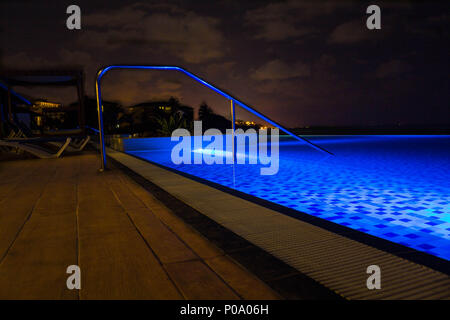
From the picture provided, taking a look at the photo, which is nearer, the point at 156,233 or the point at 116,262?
the point at 116,262

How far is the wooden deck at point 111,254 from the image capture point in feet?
4.59

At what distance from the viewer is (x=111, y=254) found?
72.4 inches

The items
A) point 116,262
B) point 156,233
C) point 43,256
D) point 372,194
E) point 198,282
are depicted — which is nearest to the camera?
point 198,282

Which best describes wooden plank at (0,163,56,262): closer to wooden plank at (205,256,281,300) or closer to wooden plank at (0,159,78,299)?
wooden plank at (0,159,78,299)

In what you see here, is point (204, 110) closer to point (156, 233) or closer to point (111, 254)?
point (156, 233)

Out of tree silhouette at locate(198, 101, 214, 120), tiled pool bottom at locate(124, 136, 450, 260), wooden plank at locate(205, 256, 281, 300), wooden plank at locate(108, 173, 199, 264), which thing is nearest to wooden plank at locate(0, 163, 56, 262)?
wooden plank at locate(108, 173, 199, 264)

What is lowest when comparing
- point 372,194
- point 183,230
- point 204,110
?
point 372,194

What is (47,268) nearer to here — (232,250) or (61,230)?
(61,230)

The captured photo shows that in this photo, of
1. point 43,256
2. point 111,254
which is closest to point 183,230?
point 111,254

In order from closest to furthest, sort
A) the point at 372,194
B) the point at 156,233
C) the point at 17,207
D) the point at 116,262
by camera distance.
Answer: the point at 116,262
the point at 156,233
the point at 17,207
the point at 372,194

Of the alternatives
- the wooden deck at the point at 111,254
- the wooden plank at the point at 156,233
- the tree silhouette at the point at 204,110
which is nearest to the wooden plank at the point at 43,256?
the wooden deck at the point at 111,254

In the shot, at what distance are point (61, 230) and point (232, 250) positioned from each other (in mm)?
1508

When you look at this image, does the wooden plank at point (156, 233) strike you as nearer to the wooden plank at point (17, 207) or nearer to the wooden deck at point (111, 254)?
the wooden deck at point (111, 254)

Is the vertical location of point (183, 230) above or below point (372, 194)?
above
